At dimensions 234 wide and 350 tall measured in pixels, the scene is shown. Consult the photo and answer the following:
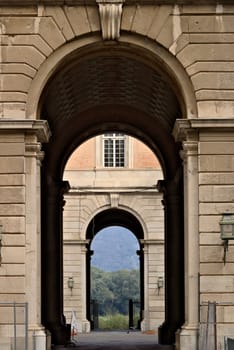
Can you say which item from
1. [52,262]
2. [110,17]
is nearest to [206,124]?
[110,17]

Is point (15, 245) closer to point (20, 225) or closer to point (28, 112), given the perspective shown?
point (20, 225)

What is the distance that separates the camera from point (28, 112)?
26250 millimetres

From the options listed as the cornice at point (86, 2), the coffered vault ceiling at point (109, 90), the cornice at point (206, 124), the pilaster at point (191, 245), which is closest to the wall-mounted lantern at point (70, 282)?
the coffered vault ceiling at point (109, 90)

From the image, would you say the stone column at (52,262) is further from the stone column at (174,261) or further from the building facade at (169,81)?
the building facade at (169,81)

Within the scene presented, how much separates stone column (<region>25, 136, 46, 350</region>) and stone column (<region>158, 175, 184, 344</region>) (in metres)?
9.70

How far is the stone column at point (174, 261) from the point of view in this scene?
35.5 meters

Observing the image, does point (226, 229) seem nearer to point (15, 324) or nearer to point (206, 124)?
point (206, 124)

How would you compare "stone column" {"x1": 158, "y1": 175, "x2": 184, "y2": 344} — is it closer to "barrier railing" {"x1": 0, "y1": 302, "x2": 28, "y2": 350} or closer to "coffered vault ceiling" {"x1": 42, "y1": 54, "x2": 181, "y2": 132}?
"coffered vault ceiling" {"x1": 42, "y1": 54, "x2": 181, "y2": 132}

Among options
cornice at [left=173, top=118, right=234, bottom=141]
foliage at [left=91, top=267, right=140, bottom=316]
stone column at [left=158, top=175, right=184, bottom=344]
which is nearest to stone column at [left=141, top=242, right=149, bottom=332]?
stone column at [left=158, top=175, right=184, bottom=344]

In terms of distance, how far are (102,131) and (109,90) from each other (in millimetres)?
3905

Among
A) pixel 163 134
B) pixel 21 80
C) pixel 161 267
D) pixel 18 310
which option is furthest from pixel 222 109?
pixel 161 267

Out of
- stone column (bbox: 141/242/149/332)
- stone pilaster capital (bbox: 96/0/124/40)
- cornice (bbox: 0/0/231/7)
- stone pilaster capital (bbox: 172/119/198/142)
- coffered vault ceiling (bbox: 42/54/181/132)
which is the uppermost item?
cornice (bbox: 0/0/231/7)

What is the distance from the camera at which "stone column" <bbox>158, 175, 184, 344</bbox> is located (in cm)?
3550

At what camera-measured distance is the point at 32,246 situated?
26.2m
